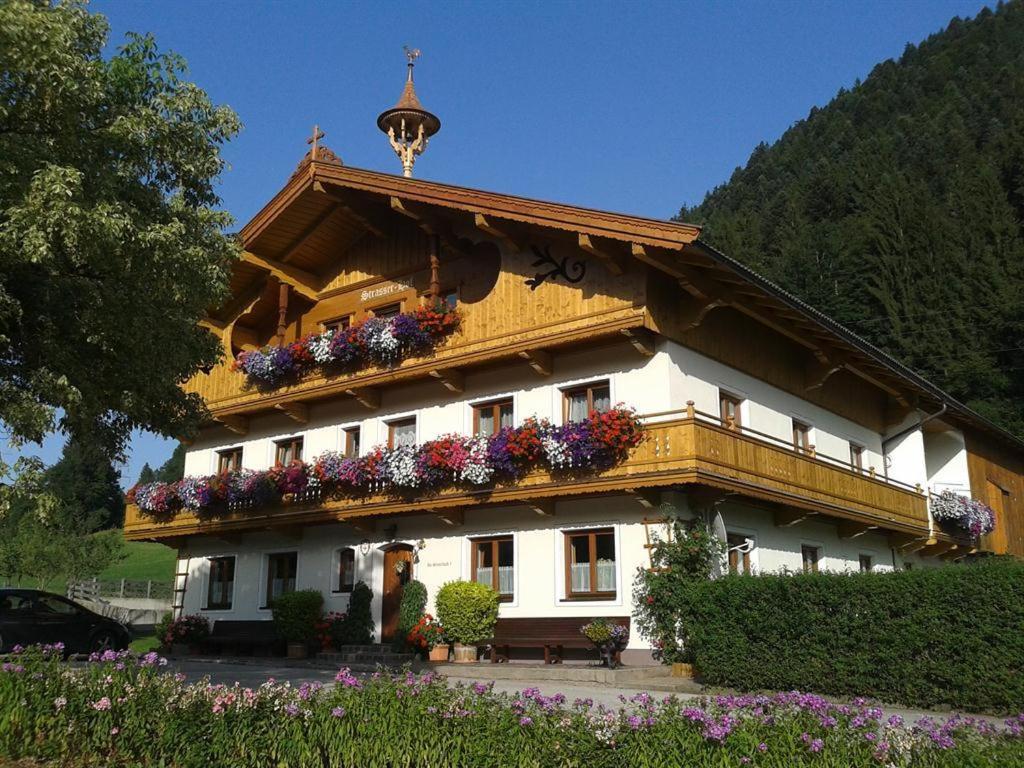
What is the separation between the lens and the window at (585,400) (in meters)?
20.0

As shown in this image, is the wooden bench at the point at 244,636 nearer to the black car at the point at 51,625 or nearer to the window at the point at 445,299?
the black car at the point at 51,625

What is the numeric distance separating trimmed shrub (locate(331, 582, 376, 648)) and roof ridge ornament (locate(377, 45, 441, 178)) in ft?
37.5

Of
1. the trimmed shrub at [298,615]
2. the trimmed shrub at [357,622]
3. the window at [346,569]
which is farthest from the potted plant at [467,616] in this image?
the trimmed shrub at [298,615]

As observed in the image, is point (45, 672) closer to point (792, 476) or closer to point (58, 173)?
point (58, 173)

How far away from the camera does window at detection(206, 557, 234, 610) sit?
26.4m

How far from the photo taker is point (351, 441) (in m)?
24.6

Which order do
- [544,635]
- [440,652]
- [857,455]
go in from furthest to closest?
[857,455] → [440,652] → [544,635]

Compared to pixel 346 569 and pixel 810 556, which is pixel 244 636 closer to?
pixel 346 569

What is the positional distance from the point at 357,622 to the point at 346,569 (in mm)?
1715

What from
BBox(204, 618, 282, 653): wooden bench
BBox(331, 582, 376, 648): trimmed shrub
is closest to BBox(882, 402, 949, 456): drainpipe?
BBox(331, 582, 376, 648): trimmed shrub

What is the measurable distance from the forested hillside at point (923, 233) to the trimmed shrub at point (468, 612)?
36.2 metres

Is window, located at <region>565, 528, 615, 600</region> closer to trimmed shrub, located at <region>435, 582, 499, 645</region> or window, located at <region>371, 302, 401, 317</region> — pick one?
trimmed shrub, located at <region>435, 582, 499, 645</region>

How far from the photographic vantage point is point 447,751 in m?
7.93

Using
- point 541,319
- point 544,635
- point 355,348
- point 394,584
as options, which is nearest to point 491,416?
point 541,319
